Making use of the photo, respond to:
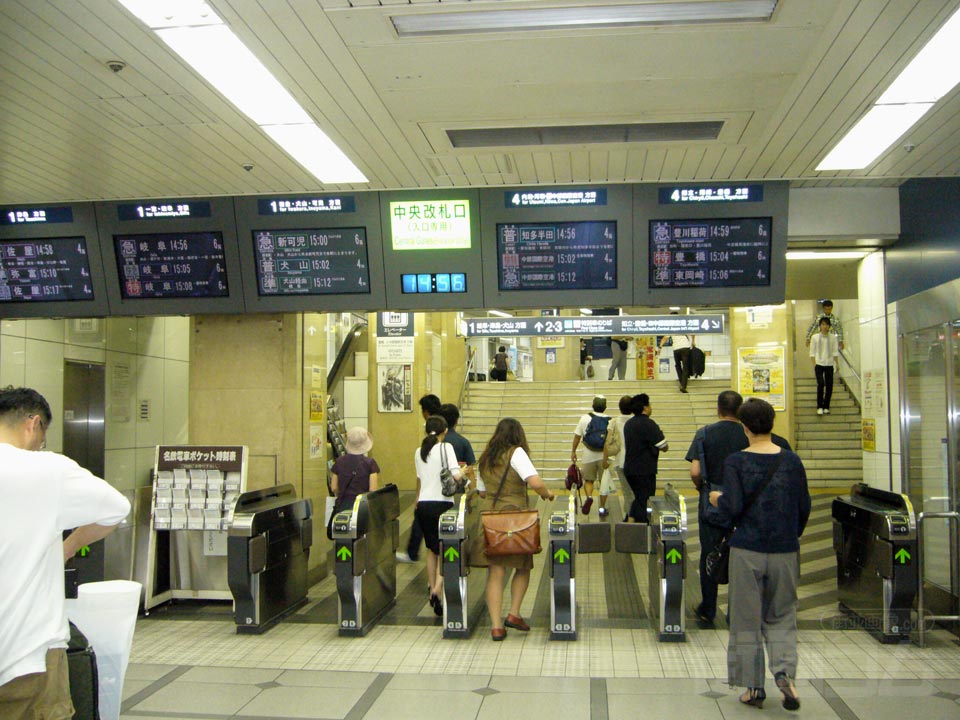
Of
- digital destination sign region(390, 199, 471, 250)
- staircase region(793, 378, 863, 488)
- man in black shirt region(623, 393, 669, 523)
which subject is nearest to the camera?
digital destination sign region(390, 199, 471, 250)

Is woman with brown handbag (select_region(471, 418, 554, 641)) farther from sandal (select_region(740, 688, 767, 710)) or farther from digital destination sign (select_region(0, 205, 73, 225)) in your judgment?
digital destination sign (select_region(0, 205, 73, 225))

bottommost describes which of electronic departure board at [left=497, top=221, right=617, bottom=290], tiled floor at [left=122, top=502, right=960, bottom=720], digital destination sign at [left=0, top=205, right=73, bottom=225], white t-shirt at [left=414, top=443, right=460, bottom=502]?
tiled floor at [left=122, top=502, right=960, bottom=720]

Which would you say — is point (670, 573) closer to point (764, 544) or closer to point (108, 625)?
point (764, 544)

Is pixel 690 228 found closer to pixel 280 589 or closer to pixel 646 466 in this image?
pixel 646 466

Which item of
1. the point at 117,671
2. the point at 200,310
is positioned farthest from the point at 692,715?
the point at 200,310

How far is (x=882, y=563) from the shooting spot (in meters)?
6.09

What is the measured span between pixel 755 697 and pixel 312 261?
4.45 meters

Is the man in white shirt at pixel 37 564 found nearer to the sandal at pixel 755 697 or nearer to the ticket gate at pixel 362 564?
the sandal at pixel 755 697

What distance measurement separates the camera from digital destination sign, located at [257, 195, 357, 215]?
22.5 ft

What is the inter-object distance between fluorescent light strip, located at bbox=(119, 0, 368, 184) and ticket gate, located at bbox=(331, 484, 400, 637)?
2.67 m

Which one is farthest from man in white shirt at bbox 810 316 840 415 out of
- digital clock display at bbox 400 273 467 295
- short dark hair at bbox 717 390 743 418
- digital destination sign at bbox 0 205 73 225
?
digital destination sign at bbox 0 205 73 225

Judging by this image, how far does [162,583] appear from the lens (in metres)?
7.52

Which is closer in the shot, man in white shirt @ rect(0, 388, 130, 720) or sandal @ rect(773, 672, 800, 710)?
man in white shirt @ rect(0, 388, 130, 720)

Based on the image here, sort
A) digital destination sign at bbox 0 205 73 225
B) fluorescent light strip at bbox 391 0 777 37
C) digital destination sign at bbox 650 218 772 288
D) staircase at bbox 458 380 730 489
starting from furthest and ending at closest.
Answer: staircase at bbox 458 380 730 489, digital destination sign at bbox 0 205 73 225, digital destination sign at bbox 650 218 772 288, fluorescent light strip at bbox 391 0 777 37
